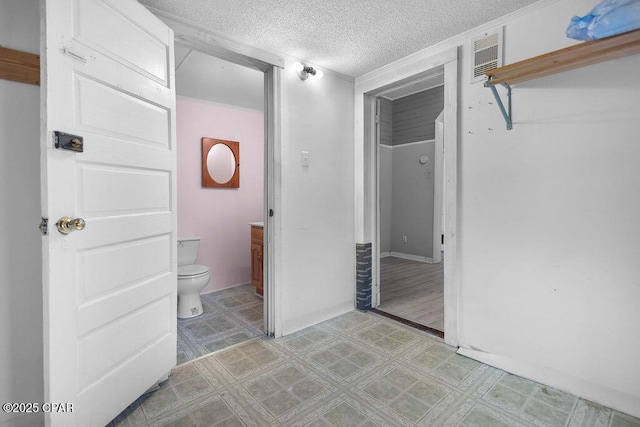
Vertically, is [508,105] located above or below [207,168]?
above

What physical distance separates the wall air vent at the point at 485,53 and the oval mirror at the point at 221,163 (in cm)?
275

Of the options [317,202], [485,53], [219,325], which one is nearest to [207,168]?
[317,202]

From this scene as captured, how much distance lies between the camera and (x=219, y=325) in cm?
266

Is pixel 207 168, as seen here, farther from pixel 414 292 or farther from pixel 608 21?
pixel 608 21

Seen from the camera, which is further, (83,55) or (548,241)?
(548,241)

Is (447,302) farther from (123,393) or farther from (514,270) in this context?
(123,393)

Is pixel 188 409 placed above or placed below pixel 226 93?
below

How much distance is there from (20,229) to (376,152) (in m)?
2.67

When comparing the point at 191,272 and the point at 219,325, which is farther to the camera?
the point at 191,272

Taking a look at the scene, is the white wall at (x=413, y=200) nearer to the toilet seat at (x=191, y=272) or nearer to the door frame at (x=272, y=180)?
the door frame at (x=272, y=180)

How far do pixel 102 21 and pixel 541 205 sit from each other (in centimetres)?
253

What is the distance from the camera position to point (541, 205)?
1.83 m

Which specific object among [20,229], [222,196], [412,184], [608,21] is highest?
[608,21]

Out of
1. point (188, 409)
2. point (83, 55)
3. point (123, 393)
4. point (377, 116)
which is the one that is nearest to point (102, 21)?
→ point (83, 55)
